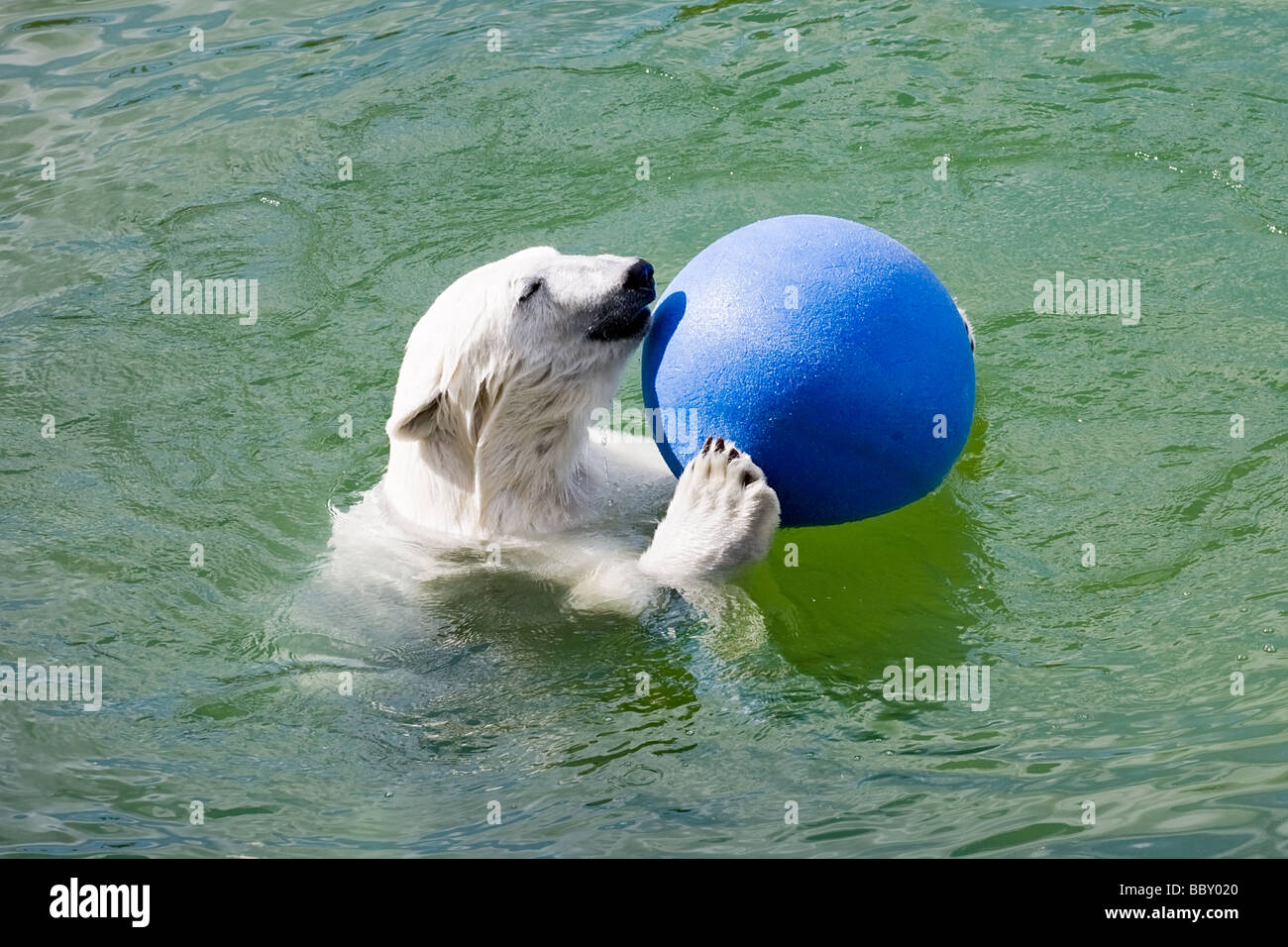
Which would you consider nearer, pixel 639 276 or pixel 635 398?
pixel 639 276

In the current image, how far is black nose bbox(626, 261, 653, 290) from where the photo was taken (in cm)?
539

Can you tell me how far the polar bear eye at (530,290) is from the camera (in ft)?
18.0

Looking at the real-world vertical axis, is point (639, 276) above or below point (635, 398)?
below

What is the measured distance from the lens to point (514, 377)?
5516 mm

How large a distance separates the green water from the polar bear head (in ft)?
1.36

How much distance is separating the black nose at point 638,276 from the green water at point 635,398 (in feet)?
4.11

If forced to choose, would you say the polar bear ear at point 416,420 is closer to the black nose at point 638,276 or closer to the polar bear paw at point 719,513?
the black nose at point 638,276

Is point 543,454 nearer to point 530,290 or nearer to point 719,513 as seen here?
point 530,290

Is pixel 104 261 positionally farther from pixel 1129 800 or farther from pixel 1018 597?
pixel 1129 800

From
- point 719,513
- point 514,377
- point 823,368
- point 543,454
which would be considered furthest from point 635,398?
point 823,368

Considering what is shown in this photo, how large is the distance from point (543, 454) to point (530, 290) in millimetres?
653

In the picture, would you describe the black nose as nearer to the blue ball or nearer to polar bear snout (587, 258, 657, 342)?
polar bear snout (587, 258, 657, 342)

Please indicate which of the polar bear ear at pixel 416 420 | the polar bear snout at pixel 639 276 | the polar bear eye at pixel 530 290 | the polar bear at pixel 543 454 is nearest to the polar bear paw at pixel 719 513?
the polar bear at pixel 543 454

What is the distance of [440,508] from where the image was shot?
5.92 metres
